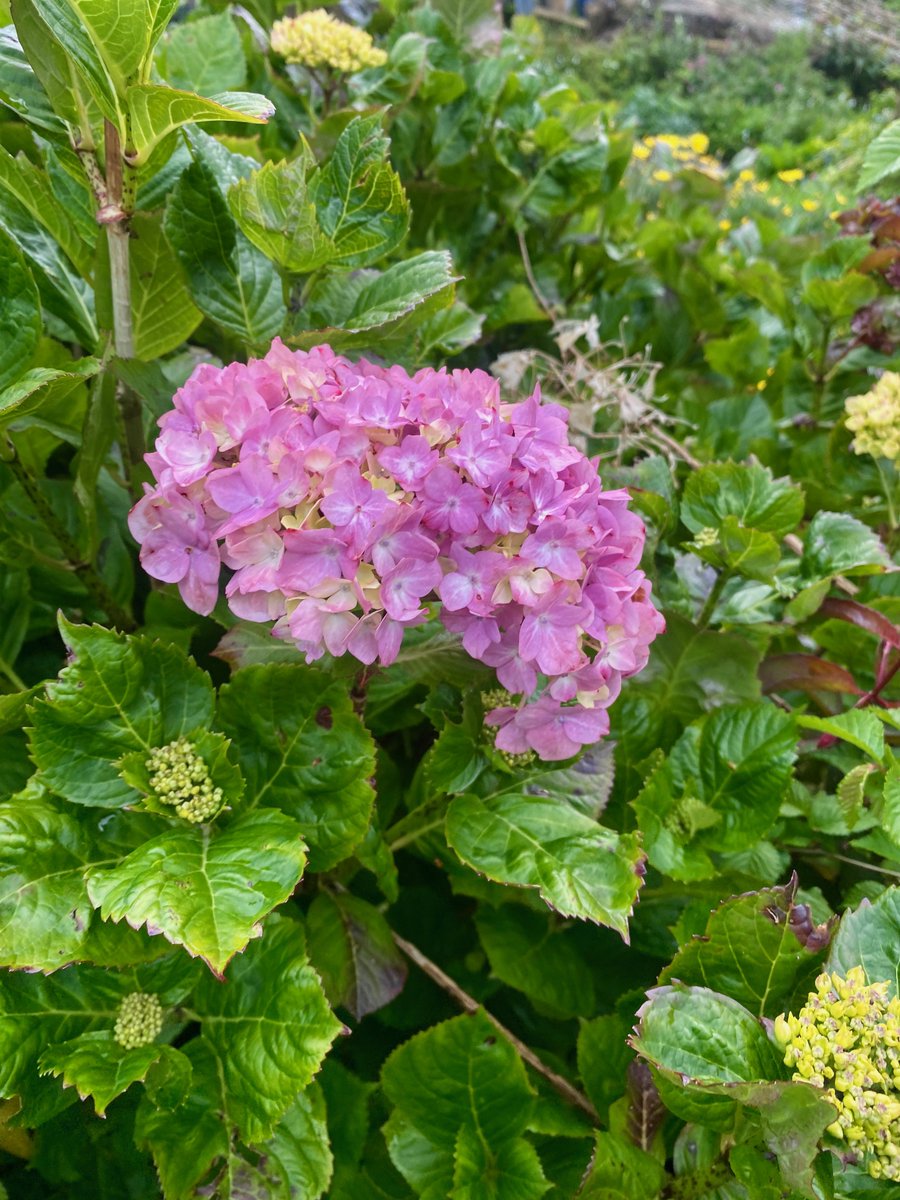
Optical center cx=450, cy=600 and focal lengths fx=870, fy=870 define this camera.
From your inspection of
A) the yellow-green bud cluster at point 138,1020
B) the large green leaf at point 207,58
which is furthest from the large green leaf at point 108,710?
the large green leaf at point 207,58

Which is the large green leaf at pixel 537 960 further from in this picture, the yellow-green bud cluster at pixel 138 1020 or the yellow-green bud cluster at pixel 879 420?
the yellow-green bud cluster at pixel 879 420

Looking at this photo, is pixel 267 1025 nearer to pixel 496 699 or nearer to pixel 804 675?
pixel 496 699

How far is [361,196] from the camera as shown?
1.03m

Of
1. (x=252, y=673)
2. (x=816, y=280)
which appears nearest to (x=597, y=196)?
(x=816, y=280)

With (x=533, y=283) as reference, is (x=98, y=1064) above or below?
below

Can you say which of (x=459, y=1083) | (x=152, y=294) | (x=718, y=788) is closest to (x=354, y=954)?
(x=459, y=1083)

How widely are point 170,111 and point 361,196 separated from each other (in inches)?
9.8

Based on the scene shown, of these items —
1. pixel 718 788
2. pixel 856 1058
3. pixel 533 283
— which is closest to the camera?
pixel 856 1058

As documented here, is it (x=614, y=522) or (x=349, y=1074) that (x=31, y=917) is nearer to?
(x=349, y=1074)

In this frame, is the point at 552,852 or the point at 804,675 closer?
the point at 552,852

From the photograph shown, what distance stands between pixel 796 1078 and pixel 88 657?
762 millimetres

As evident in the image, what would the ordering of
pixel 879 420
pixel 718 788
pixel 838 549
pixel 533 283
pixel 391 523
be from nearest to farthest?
pixel 391 523 < pixel 718 788 < pixel 838 549 < pixel 879 420 < pixel 533 283

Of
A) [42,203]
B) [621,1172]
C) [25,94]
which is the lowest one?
[621,1172]

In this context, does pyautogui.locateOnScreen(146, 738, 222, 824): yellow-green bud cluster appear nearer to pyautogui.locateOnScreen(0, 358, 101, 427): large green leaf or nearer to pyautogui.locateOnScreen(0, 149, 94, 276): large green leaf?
pyautogui.locateOnScreen(0, 358, 101, 427): large green leaf
